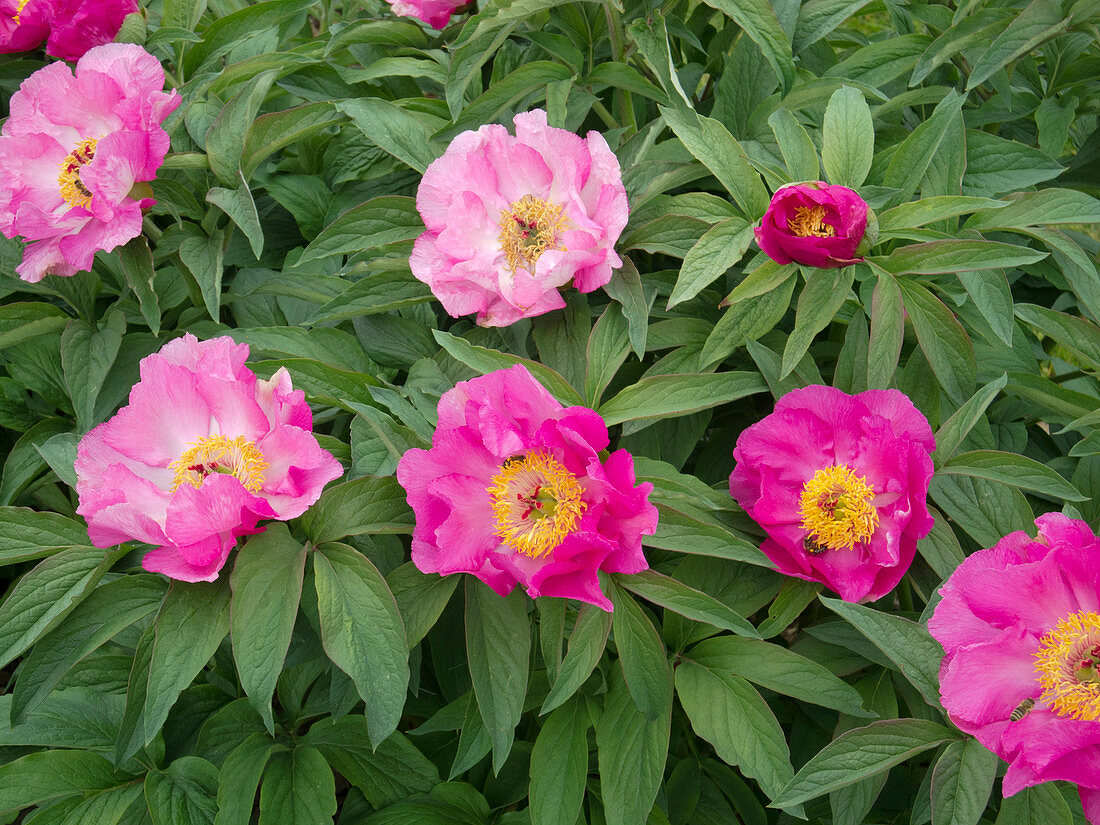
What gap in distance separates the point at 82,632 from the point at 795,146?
1.07m

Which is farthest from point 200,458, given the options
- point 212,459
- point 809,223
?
point 809,223

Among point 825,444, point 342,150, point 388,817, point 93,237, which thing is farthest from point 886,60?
point 388,817

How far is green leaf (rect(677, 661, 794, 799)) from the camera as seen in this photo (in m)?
1.08

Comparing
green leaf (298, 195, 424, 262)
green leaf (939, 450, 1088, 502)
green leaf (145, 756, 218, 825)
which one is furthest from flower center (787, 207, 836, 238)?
green leaf (145, 756, 218, 825)

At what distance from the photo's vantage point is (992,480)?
1.16 meters

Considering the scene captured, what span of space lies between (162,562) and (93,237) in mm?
568

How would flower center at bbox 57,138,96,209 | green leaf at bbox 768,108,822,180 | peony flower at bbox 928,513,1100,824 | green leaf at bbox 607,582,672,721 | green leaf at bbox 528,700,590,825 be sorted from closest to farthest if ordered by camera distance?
1. peony flower at bbox 928,513,1100,824
2. green leaf at bbox 607,582,672,721
3. green leaf at bbox 528,700,590,825
4. green leaf at bbox 768,108,822,180
5. flower center at bbox 57,138,96,209

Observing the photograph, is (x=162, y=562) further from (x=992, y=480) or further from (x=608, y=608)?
(x=992, y=480)

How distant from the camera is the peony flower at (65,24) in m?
1.58

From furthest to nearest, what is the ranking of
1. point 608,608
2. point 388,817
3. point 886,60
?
point 886,60, point 388,817, point 608,608

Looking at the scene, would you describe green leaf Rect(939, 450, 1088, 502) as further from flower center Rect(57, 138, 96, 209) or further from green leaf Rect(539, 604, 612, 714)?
flower center Rect(57, 138, 96, 209)

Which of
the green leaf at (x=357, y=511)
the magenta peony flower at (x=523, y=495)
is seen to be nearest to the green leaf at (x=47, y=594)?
the green leaf at (x=357, y=511)

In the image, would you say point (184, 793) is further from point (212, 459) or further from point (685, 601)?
point (685, 601)

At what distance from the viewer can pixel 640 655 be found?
3.53 feet
